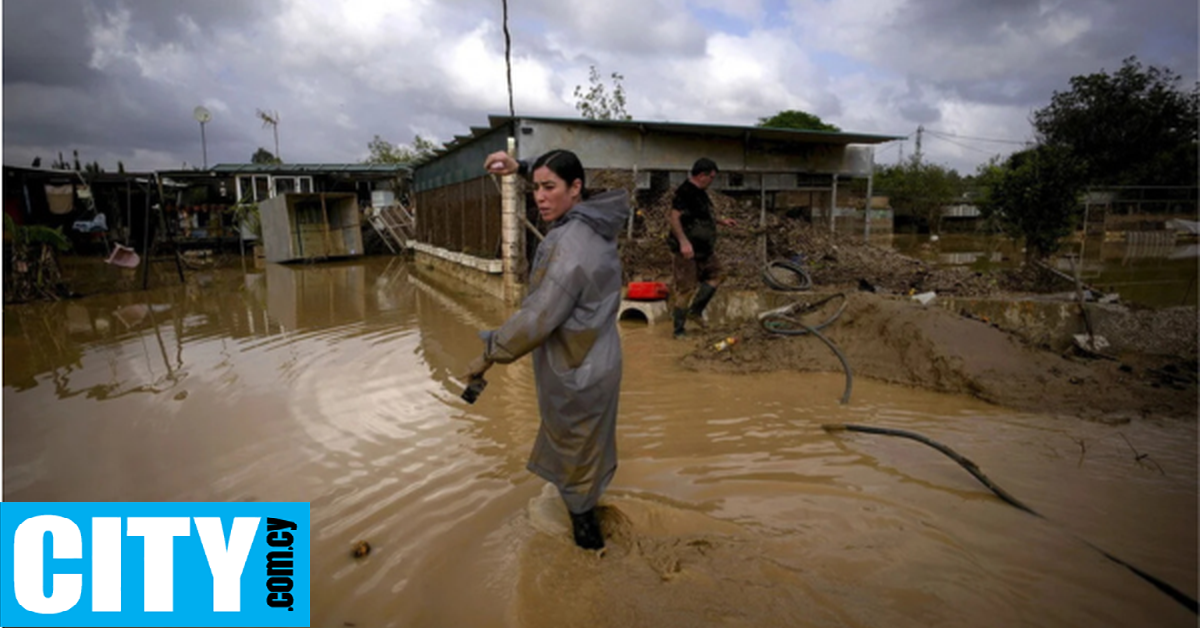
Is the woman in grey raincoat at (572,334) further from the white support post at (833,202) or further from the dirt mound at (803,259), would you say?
the white support post at (833,202)

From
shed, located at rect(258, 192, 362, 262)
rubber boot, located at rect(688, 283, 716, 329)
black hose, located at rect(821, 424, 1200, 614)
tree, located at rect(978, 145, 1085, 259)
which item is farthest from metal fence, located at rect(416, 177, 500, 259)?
tree, located at rect(978, 145, 1085, 259)

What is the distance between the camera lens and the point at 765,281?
7621mm

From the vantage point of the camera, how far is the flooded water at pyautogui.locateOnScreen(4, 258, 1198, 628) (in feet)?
7.59

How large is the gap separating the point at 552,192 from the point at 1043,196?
10.6 metres

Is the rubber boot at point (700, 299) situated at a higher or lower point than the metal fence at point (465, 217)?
lower

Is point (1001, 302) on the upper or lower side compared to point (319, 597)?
upper

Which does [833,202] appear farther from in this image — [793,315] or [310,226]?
[310,226]

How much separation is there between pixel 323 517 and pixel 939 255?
20.0m

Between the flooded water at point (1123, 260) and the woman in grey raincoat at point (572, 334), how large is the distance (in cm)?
865

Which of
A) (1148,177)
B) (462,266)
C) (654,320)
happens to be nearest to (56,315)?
(462,266)

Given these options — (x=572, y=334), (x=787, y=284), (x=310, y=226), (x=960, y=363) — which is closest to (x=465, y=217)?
(x=787, y=284)

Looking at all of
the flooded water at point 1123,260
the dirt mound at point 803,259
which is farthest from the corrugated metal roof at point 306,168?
the flooded water at point 1123,260

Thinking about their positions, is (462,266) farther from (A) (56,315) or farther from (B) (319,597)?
(B) (319,597)

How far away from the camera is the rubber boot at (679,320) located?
6.68m
